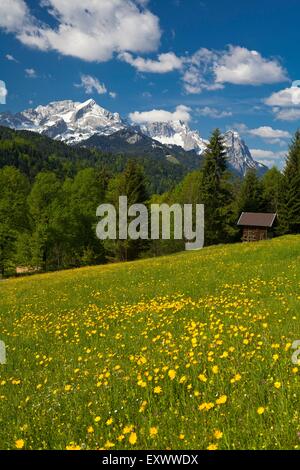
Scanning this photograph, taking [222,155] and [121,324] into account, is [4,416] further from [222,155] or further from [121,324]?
[222,155]

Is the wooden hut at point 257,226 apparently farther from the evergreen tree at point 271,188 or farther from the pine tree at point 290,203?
the evergreen tree at point 271,188

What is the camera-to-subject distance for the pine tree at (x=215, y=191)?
6569 cm

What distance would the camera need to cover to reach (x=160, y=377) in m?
6.82

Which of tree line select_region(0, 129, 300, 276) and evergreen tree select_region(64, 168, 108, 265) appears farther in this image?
evergreen tree select_region(64, 168, 108, 265)

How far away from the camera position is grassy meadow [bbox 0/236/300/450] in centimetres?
495

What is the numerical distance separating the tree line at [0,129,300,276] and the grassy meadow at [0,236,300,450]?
44.9 meters

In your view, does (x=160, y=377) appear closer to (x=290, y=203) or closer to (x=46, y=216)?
(x=46, y=216)

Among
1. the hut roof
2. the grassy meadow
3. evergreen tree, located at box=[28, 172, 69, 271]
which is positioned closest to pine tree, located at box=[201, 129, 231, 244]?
the hut roof

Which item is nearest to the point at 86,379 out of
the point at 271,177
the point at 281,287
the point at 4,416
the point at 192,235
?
the point at 4,416

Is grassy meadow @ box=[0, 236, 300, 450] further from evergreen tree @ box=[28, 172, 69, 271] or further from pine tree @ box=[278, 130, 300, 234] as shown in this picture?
pine tree @ box=[278, 130, 300, 234]

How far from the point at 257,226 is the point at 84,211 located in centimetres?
3029

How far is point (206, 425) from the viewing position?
4988mm

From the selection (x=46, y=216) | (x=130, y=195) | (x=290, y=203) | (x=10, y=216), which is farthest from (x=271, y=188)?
(x=10, y=216)

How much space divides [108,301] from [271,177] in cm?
8806
